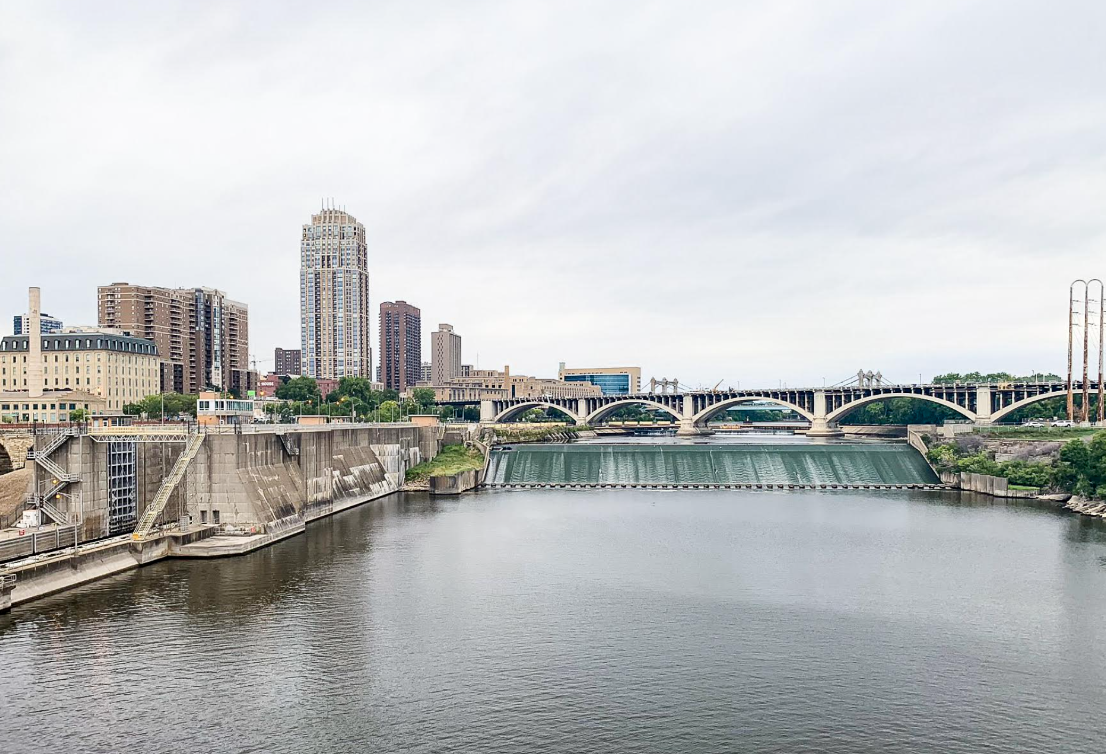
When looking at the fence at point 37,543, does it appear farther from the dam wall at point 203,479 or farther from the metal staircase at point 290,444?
the metal staircase at point 290,444

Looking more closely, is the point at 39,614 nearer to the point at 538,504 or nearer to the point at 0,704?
the point at 0,704

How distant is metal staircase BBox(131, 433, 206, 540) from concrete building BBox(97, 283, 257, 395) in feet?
368

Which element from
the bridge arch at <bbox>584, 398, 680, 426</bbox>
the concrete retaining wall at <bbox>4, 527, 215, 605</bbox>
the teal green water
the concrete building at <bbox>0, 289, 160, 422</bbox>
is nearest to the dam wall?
the concrete retaining wall at <bbox>4, 527, 215, 605</bbox>

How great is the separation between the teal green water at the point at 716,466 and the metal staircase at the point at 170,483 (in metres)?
39.7

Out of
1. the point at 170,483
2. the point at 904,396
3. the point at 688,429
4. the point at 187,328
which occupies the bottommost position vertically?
the point at 688,429

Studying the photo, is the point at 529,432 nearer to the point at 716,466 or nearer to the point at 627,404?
the point at 627,404

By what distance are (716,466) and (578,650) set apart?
57575 mm

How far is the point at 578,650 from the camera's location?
95.9 ft

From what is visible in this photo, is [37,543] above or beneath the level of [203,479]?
beneath

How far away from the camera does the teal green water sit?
8112cm

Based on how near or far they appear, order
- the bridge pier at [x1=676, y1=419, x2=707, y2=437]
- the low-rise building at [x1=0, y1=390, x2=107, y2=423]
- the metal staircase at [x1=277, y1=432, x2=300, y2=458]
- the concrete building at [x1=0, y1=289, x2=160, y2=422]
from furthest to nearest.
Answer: the bridge pier at [x1=676, y1=419, x2=707, y2=437], the concrete building at [x1=0, y1=289, x2=160, y2=422], the low-rise building at [x1=0, y1=390, x2=107, y2=423], the metal staircase at [x1=277, y1=432, x2=300, y2=458]

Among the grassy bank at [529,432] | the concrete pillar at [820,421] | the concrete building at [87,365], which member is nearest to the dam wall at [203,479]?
the concrete building at [87,365]

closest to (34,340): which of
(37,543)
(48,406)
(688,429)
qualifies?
(48,406)

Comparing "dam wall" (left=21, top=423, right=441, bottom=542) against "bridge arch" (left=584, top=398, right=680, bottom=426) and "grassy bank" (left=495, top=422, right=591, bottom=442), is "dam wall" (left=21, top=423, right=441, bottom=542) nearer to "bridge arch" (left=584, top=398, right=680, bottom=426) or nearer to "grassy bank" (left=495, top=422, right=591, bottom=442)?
"grassy bank" (left=495, top=422, right=591, bottom=442)
